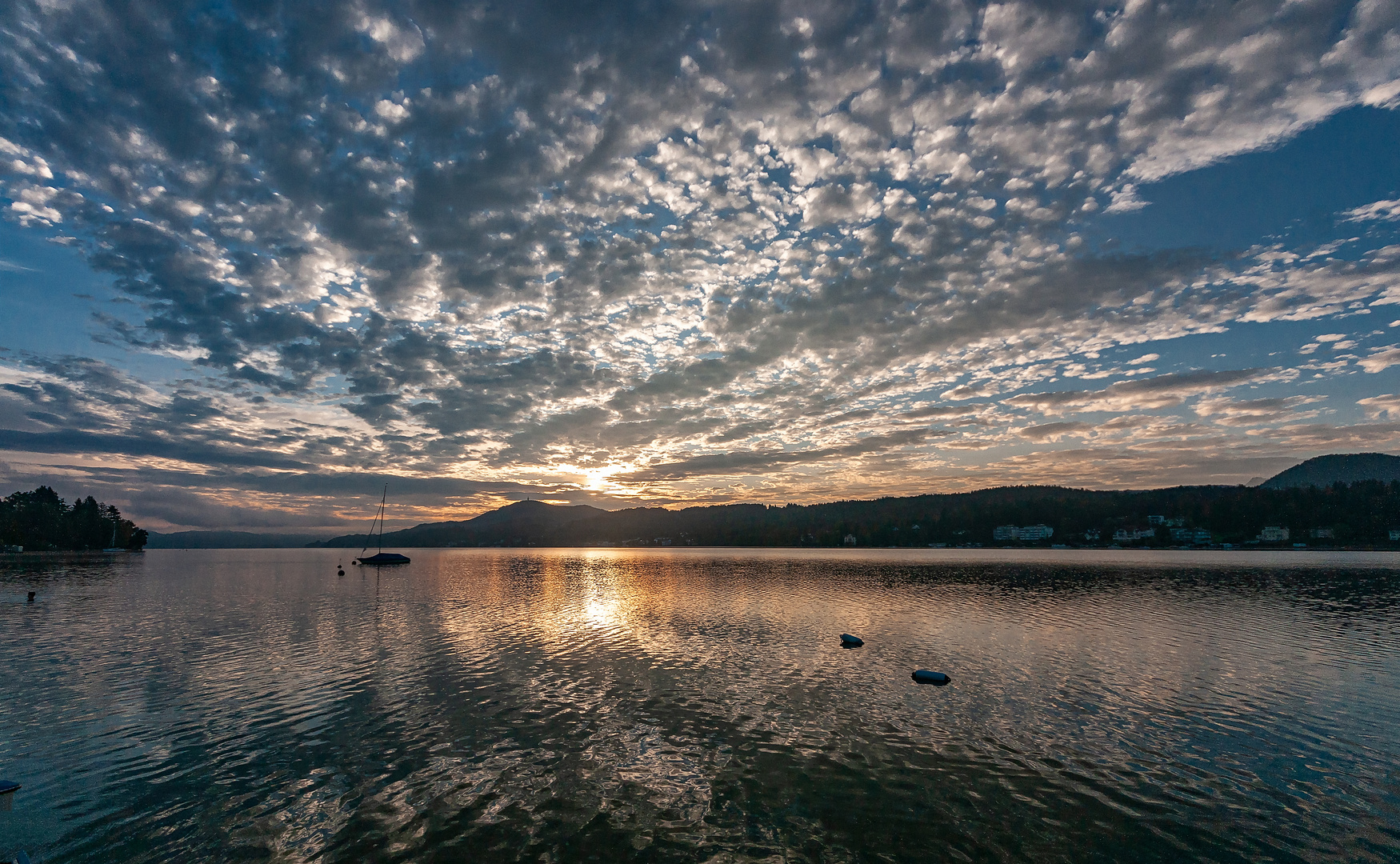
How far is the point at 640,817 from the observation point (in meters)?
17.6

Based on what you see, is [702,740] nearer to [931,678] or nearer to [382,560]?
[931,678]

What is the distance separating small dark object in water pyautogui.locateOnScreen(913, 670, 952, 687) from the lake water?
1.80ft

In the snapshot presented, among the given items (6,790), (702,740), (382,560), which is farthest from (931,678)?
(382,560)

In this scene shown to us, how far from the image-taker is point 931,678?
33.0 m

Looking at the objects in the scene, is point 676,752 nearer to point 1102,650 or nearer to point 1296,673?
point 1102,650

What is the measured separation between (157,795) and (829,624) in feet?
157

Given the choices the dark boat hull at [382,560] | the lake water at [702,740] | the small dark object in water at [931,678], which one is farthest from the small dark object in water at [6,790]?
the dark boat hull at [382,560]

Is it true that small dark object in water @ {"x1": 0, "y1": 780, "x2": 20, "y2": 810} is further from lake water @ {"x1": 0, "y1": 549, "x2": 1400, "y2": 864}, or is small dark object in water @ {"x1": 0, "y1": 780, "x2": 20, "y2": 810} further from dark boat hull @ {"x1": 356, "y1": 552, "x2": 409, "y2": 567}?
dark boat hull @ {"x1": 356, "y1": 552, "x2": 409, "y2": 567}

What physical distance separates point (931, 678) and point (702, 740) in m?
16.2

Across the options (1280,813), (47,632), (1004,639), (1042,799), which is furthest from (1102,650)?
(47,632)

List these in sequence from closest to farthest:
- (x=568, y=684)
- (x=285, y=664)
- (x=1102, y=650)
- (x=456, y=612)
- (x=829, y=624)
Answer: (x=568, y=684) < (x=285, y=664) < (x=1102, y=650) < (x=829, y=624) < (x=456, y=612)

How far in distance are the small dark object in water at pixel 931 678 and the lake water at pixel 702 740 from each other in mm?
549

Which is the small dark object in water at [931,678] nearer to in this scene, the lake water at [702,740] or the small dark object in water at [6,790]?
the lake water at [702,740]

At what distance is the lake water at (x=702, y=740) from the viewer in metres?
16.5
